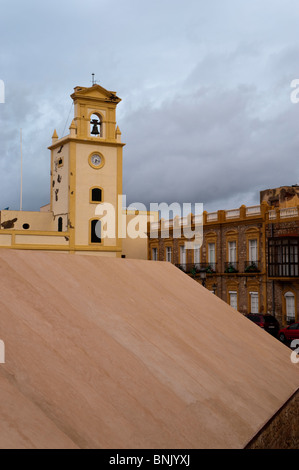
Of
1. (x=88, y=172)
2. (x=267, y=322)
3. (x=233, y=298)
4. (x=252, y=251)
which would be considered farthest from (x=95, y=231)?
(x=267, y=322)

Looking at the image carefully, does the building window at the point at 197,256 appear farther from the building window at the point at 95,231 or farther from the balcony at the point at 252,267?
the building window at the point at 95,231

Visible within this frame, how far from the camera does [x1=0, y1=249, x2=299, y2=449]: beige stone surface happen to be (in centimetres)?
237

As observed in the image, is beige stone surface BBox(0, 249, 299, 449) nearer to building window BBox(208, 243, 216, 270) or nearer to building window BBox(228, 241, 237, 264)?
building window BBox(228, 241, 237, 264)

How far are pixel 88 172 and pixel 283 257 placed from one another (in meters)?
15.1

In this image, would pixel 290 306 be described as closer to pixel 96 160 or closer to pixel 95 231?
pixel 95 231

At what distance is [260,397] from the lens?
3.44 meters

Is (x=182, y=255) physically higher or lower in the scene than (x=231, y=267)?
higher

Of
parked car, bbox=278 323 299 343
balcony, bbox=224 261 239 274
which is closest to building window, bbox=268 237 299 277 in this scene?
balcony, bbox=224 261 239 274

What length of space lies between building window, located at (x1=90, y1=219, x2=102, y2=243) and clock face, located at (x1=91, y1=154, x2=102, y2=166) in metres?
4.02

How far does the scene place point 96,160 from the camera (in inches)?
1518

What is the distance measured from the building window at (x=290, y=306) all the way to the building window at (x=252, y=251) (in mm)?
3398

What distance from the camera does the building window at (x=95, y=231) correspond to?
3816cm

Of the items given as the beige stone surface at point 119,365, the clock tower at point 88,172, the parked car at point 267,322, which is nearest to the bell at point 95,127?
the clock tower at point 88,172
